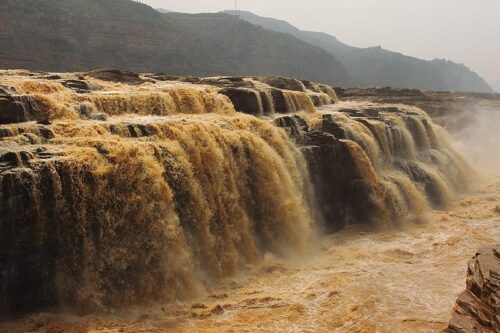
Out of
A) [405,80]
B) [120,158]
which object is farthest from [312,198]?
[405,80]

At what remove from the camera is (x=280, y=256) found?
41.9 feet

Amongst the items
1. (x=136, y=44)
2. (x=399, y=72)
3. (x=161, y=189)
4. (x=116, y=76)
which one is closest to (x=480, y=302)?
(x=161, y=189)

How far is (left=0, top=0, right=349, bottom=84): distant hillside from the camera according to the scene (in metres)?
55.1

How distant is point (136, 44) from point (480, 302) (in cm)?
6969

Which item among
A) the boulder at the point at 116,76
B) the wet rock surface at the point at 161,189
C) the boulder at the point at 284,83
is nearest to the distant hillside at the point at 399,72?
the boulder at the point at 284,83

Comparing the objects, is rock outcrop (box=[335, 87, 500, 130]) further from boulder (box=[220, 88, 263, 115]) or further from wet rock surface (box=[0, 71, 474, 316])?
boulder (box=[220, 88, 263, 115])

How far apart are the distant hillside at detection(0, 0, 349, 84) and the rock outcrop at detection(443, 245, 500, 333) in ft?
170

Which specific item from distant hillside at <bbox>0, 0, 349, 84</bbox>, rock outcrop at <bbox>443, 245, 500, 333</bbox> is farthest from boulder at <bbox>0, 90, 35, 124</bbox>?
distant hillside at <bbox>0, 0, 349, 84</bbox>

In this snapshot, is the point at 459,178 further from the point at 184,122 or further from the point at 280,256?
the point at 184,122

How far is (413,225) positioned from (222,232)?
25.2 feet

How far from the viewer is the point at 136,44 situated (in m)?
70.6

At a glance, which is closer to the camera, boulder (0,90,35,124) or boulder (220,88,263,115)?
boulder (0,90,35,124)

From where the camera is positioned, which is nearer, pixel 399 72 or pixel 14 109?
pixel 14 109

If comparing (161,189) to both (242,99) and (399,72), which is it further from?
(399,72)
